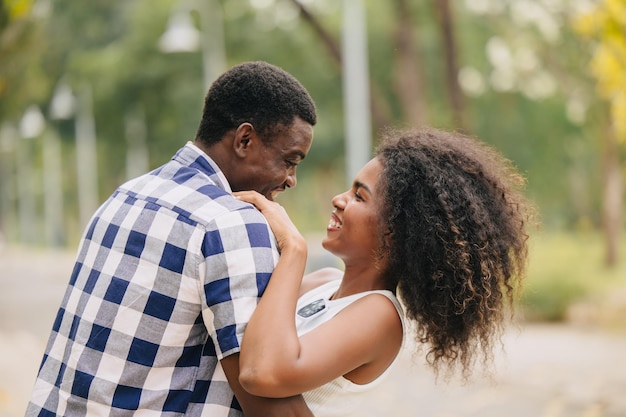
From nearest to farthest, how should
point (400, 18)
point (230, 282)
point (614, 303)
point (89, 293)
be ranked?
1. point (230, 282)
2. point (89, 293)
3. point (400, 18)
4. point (614, 303)

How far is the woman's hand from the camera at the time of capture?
2592mm

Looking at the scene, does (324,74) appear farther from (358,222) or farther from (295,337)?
(295,337)

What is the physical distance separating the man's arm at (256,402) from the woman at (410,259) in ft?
0.21

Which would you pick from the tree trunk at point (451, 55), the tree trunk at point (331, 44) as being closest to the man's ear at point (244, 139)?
the tree trunk at point (331, 44)

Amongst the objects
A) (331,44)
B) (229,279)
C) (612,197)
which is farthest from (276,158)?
(612,197)

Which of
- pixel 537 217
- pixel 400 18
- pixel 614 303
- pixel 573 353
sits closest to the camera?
pixel 537 217

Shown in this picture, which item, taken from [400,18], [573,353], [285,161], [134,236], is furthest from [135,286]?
[400,18]

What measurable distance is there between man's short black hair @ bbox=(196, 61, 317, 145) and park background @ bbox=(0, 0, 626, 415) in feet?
18.9

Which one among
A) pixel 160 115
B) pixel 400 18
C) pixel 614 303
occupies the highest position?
pixel 400 18

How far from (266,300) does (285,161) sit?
510 millimetres

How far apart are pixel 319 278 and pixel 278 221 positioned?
0.69 metres

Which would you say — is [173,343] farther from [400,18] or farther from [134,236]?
[400,18]

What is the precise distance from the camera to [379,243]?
9.53 feet

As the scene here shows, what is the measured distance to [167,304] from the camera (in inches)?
95.3
